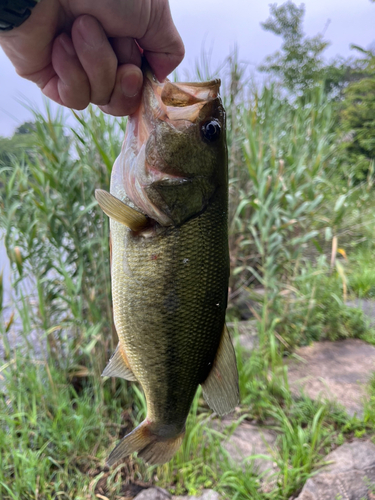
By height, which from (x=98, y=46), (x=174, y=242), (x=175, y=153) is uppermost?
(x=98, y=46)

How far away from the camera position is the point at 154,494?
1.99 meters

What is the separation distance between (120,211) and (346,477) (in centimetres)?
208

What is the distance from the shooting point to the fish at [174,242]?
0.96 meters

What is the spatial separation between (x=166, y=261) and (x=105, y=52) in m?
0.66

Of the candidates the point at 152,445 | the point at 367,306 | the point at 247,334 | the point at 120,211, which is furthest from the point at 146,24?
the point at 367,306

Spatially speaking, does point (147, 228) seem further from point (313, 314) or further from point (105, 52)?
point (313, 314)

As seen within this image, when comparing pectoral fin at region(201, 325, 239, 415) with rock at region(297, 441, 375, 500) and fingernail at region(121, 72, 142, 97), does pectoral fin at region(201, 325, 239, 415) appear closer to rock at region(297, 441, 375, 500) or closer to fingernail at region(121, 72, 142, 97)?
fingernail at region(121, 72, 142, 97)

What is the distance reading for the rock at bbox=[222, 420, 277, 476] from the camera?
2.13 meters

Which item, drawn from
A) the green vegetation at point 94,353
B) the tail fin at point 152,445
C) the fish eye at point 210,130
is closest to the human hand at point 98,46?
the fish eye at point 210,130

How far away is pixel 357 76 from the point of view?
1472cm

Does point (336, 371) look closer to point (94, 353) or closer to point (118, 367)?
point (94, 353)

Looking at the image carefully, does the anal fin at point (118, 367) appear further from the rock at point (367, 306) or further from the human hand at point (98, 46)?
the rock at point (367, 306)

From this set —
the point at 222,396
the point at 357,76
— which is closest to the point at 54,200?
the point at 222,396

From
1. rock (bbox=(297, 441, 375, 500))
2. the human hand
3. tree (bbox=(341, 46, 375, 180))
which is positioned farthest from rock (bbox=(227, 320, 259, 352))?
tree (bbox=(341, 46, 375, 180))
